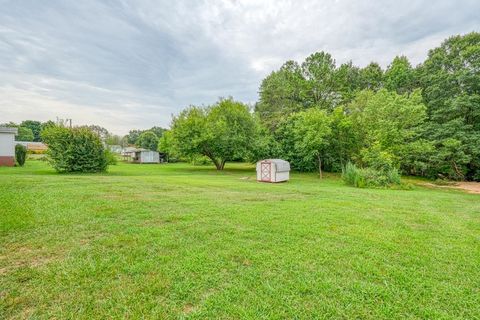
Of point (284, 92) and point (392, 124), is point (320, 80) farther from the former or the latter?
point (392, 124)

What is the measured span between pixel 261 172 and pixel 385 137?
347 inches

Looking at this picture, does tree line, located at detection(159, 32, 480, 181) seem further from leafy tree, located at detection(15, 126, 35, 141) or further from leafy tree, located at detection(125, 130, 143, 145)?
leafy tree, located at detection(15, 126, 35, 141)

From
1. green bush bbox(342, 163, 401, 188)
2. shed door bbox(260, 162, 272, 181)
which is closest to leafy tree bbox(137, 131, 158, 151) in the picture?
shed door bbox(260, 162, 272, 181)

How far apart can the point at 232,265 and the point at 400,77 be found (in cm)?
2842

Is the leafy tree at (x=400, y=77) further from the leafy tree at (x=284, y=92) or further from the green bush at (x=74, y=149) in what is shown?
the green bush at (x=74, y=149)

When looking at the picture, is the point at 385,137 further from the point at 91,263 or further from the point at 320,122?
the point at 91,263

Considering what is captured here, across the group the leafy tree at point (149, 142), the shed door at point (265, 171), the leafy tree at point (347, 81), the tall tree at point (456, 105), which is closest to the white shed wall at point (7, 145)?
the shed door at point (265, 171)

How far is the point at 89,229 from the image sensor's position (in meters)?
4.15

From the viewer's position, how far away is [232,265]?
2926mm

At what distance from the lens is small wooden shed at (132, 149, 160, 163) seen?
127 ft

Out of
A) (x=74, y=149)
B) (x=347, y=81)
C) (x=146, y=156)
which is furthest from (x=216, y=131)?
(x=146, y=156)

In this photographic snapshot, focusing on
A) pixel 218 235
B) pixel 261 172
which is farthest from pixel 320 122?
pixel 218 235

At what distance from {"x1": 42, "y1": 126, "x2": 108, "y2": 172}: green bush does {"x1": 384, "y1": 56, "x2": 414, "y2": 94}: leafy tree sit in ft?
94.8

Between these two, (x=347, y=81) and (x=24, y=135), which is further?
(x=24, y=135)
